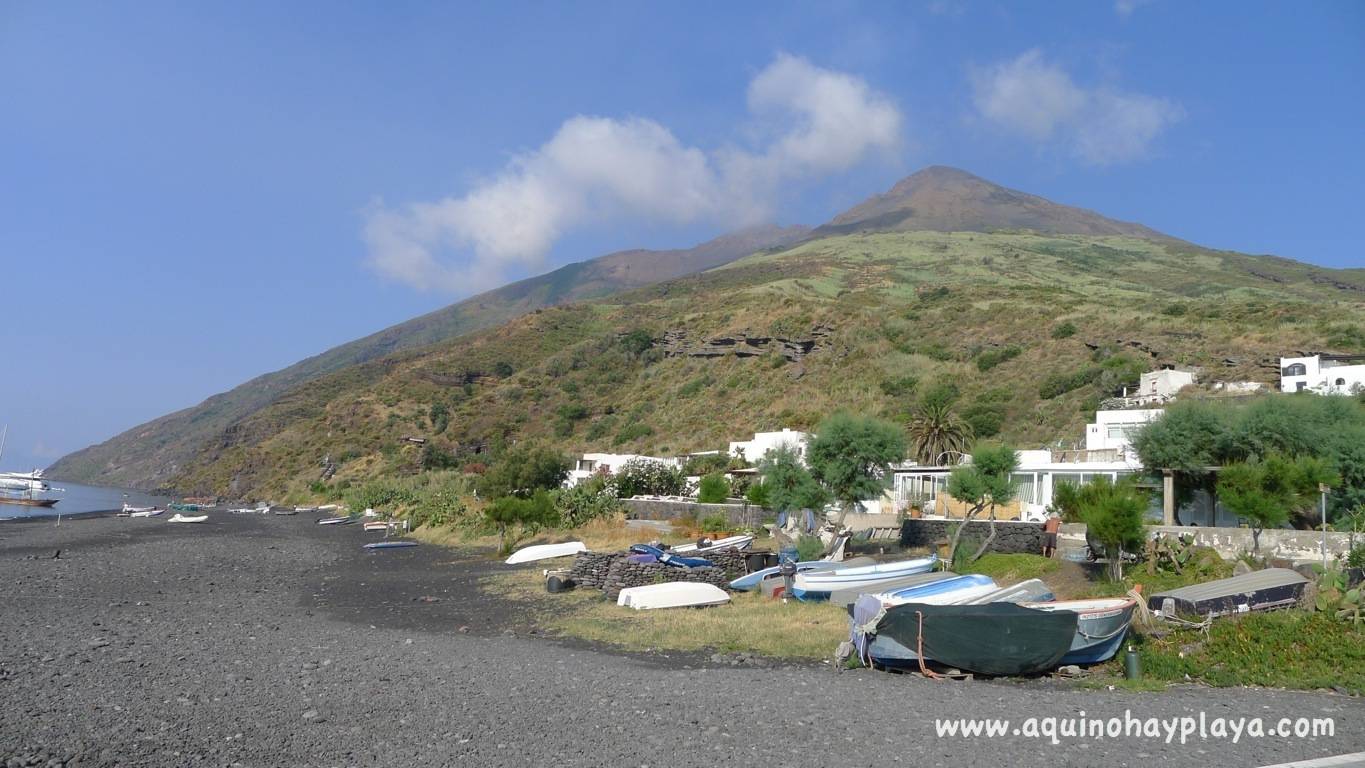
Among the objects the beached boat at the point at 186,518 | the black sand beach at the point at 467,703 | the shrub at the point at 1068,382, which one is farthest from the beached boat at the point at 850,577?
the beached boat at the point at 186,518

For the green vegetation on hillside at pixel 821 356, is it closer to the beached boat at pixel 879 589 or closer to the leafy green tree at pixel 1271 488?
the leafy green tree at pixel 1271 488

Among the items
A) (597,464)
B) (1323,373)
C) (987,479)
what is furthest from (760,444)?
(1323,373)

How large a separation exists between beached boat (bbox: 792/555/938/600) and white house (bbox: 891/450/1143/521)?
18.4ft

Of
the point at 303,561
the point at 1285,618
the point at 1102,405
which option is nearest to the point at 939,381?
the point at 1102,405

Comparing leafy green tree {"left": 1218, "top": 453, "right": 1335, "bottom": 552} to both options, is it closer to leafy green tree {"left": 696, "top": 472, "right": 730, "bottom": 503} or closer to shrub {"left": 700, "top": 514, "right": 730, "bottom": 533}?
shrub {"left": 700, "top": 514, "right": 730, "bottom": 533}

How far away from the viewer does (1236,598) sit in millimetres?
13828

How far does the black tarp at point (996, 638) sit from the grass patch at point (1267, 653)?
140cm

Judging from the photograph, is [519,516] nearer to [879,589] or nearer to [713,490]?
[713,490]

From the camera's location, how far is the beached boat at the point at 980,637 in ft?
42.3

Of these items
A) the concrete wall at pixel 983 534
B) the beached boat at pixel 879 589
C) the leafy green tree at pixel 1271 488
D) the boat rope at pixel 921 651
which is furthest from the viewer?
the concrete wall at pixel 983 534

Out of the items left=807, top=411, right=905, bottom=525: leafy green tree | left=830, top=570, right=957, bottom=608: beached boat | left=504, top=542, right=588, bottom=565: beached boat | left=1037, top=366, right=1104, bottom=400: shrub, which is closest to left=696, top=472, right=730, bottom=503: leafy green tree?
left=504, top=542, right=588, bottom=565: beached boat

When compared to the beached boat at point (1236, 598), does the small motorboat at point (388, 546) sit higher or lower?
lower

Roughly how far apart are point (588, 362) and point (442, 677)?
93.5 meters

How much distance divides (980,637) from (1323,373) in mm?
45048
